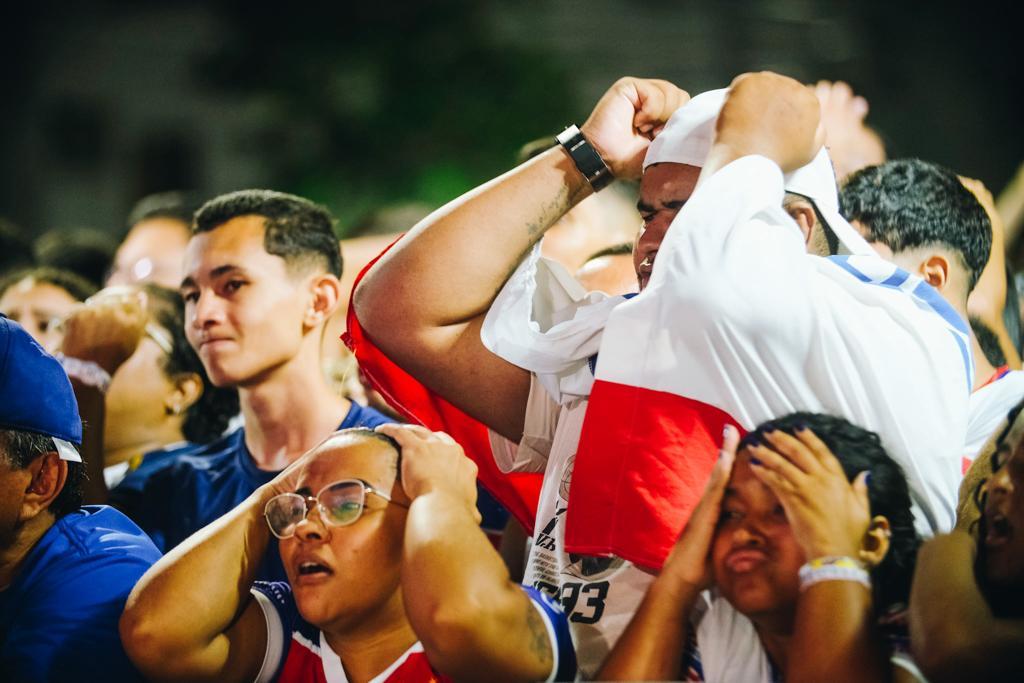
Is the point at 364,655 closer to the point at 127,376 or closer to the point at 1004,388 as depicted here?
the point at 1004,388

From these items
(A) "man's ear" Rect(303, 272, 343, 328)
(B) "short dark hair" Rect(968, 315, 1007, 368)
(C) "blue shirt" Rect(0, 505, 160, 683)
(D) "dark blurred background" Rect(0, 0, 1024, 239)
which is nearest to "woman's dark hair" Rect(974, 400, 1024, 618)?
→ (B) "short dark hair" Rect(968, 315, 1007, 368)

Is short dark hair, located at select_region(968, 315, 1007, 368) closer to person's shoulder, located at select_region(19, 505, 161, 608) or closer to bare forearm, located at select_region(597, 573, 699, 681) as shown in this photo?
bare forearm, located at select_region(597, 573, 699, 681)

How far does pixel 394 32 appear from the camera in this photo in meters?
13.0

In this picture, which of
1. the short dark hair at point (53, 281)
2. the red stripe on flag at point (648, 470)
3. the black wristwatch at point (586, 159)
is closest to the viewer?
the red stripe on flag at point (648, 470)

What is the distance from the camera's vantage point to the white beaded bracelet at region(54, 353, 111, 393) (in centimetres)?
319

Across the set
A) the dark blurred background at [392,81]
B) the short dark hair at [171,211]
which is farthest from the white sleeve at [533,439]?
the dark blurred background at [392,81]

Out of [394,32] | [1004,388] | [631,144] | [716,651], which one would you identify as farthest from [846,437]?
[394,32]

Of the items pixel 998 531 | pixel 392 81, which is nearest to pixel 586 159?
pixel 998 531

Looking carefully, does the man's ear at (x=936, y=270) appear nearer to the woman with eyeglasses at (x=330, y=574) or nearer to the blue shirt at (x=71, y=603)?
the woman with eyeglasses at (x=330, y=574)

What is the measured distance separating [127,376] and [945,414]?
9.12 feet

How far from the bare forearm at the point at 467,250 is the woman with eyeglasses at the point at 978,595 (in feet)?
3.11

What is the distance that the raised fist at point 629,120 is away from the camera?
235 centimetres

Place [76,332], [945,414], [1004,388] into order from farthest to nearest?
[76,332]
[1004,388]
[945,414]


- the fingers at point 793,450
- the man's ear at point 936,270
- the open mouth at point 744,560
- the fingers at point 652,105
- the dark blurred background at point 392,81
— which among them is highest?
the fingers at point 652,105
